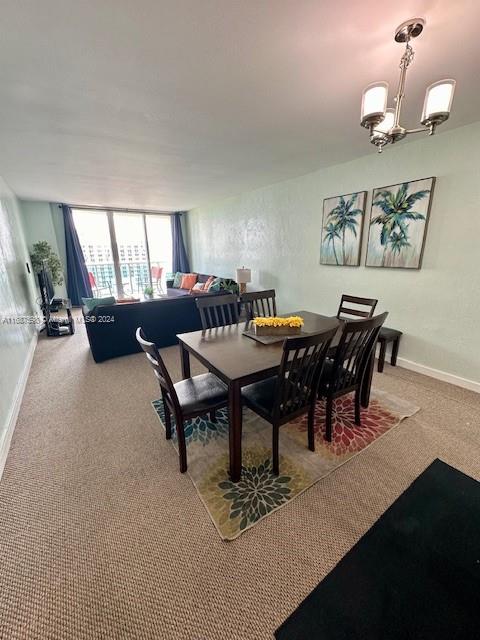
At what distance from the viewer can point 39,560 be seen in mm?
1215

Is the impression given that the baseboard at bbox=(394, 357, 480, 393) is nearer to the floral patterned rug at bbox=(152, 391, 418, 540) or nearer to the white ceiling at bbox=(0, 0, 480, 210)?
the floral patterned rug at bbox=(152, 391, 418, 540)

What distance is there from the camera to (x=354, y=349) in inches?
73.1

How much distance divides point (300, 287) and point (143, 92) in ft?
10.1

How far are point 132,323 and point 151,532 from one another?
2.51 m

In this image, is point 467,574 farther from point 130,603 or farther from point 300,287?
point 300,287

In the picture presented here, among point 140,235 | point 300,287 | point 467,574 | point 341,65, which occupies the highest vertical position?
point 341,65

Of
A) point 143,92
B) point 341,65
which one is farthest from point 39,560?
point 341,65

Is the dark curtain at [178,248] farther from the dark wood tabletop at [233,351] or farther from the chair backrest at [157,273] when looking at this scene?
the dark wood tabletop at [233,351]

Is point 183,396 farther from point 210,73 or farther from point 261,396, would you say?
point 210,73

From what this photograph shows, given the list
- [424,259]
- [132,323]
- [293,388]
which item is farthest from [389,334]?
[132,323]

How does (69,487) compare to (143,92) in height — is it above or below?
below

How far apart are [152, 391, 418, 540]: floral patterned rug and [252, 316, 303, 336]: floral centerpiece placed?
2.52ft

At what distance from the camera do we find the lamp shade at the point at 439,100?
121 centimetres

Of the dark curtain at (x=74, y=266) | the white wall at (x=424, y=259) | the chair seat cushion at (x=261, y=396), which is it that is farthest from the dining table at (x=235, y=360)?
the dark curtain at (x=74, y=266)
